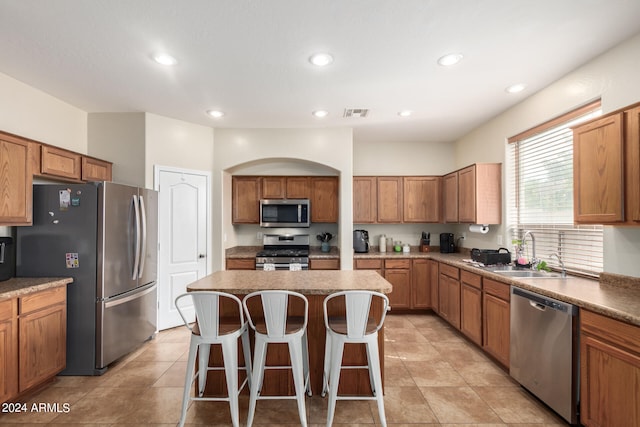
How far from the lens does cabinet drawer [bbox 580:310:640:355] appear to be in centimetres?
162

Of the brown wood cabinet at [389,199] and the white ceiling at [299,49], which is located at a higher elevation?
the white ceiling at [299,49]

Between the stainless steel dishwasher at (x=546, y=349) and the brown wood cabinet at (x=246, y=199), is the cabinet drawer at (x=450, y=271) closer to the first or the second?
the stainless steel dishwasher at (x=546, y=349)

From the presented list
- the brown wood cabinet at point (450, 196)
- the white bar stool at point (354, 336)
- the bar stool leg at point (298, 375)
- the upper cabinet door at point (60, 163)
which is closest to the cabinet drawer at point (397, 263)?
the brown wood cabinet at point (450, 196)

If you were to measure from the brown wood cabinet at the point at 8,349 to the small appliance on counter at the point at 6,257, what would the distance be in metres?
0.51

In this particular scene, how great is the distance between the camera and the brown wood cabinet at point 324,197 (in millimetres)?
4801

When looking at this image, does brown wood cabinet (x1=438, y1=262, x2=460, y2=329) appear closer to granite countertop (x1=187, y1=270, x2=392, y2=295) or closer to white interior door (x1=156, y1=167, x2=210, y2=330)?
granite countertop (x1=187, y1=270, x2=392, y2=295)

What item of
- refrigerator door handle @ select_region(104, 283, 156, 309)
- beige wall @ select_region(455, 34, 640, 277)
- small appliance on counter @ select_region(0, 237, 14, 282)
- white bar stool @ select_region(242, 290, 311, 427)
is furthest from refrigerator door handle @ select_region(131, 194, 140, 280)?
beige wall @ select_region(455, 34, 640, 277)

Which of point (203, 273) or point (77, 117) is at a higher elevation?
point (77, 117)

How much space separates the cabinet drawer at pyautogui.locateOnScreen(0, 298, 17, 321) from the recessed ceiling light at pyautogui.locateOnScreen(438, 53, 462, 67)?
3.70m

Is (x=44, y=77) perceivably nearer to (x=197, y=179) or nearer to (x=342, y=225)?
(x=197, y=179)

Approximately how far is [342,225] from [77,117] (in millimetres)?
3531

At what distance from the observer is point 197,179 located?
4.25m

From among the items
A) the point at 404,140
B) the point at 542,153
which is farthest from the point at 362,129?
the point at 542,153

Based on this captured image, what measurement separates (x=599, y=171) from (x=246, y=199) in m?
4.03
